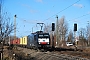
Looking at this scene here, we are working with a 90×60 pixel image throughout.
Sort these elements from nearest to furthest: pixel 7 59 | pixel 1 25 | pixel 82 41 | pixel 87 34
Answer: pixel 1 25 < pixel 7 59 < pixel 82 41 < pixel 87 34

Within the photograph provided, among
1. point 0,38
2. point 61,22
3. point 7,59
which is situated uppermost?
point 61,22

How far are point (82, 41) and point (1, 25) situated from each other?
7519 centimetres

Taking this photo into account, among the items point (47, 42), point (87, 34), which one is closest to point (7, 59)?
point (47, 42)

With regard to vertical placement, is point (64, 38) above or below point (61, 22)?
below

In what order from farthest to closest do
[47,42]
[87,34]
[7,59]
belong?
[87,34] < [47,42] < [7,59]

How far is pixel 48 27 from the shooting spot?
92.8 meters

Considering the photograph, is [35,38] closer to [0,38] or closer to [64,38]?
[0,38]

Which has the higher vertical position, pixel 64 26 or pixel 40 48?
pixel 64 26

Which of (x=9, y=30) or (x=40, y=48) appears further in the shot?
(x=40, y=48)

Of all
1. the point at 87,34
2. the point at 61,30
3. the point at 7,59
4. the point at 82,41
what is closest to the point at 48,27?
the point at 61,30

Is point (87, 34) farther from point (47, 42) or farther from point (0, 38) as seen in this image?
point (0, 38)

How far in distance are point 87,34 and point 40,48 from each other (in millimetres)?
68841

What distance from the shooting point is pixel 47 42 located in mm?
38781

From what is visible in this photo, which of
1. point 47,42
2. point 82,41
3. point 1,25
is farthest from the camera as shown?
point 82,41
